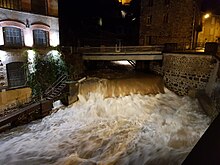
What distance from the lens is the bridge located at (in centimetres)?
1525

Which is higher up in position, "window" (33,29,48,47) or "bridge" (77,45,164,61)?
"window" (33,29,48,47)

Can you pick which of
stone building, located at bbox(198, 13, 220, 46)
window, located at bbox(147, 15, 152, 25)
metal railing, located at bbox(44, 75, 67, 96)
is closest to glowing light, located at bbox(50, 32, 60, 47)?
metal railing, located at bbox(44, 75, 67, 96)

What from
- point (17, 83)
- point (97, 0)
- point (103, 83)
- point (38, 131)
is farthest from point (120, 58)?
point (97, 0)

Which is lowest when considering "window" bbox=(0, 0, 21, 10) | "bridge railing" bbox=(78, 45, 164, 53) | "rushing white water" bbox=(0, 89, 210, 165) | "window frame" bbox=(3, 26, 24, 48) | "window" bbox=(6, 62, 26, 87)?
"rushing white water" bbox=(0, 89, 210, 165)

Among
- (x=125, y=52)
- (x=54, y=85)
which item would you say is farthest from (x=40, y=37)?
(x=125, y=52)

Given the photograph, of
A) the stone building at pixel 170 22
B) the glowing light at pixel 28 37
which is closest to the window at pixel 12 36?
the glowing light at pixel 28 37

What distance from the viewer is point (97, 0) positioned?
75.0 ft

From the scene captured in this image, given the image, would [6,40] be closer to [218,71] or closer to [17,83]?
[17,83]

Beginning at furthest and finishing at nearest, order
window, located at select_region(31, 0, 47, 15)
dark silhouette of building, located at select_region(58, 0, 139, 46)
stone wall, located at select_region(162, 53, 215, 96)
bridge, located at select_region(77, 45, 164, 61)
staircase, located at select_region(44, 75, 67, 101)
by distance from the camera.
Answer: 1. dark silhouette of building, located at select_region(58, 0, 139, 46)
2. bridge, located at select_region(77, 45, 164, 61)
3. window, located at select_region(31, 0, 47, 15)
4. stone wall, located at select_region(162, 53, 215, 96)
5. staircase, located at select_region(44, 75, 67, 101)

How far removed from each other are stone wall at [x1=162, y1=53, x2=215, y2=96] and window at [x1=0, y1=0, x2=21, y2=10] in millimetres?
11629

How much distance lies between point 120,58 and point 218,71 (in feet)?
25.6

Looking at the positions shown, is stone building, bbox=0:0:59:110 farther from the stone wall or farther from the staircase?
the stone wall

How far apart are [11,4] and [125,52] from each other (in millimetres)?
9130

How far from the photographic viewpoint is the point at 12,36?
1184 centimetres
